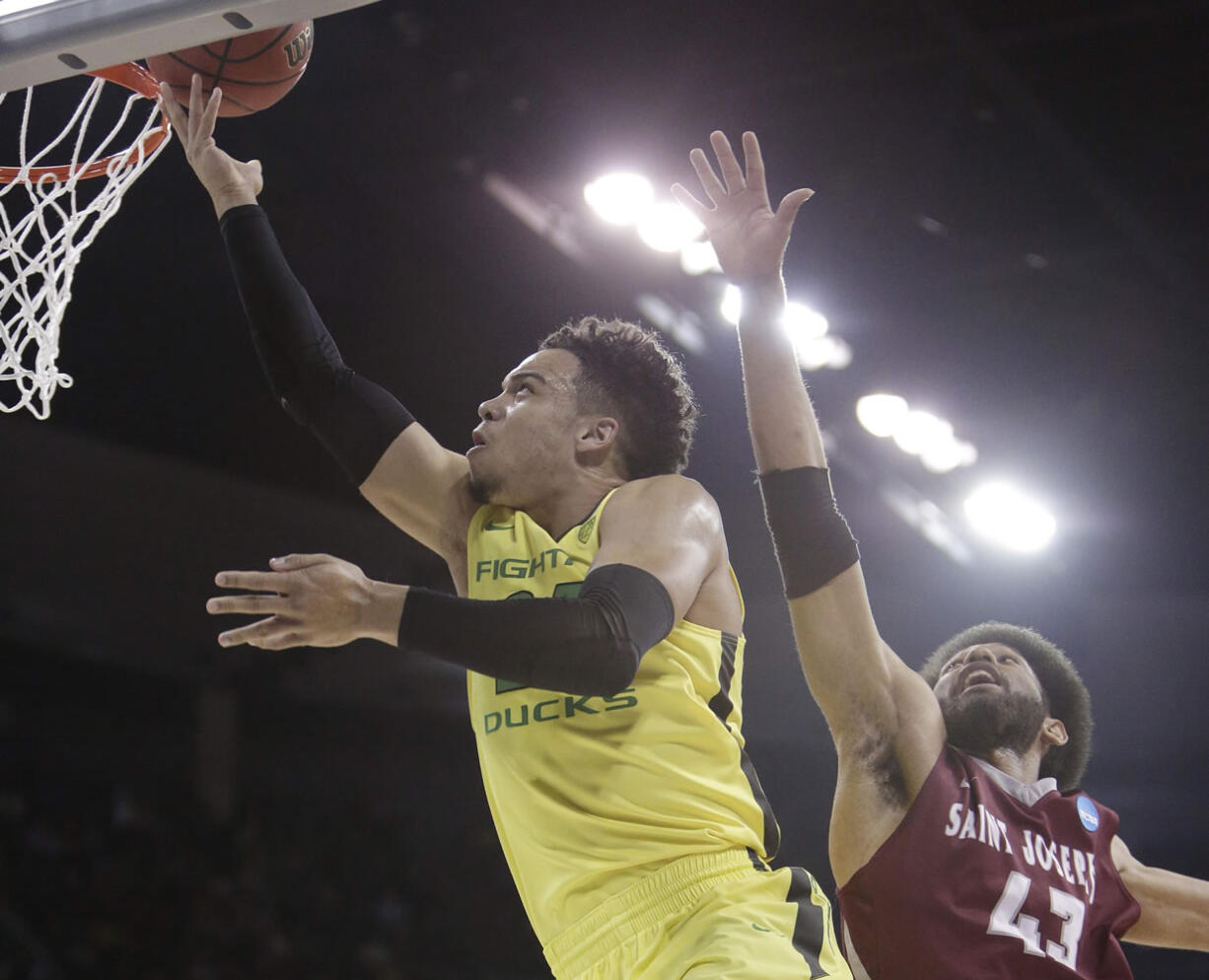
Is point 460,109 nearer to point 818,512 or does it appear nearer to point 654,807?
point 818,512

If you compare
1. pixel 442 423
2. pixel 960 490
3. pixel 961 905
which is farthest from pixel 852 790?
pixel 442 423

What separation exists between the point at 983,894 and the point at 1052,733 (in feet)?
2.27

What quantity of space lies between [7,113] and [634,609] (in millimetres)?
3067

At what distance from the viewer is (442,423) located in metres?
8.74

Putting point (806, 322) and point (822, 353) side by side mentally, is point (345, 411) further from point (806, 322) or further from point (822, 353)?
point (822, 353)

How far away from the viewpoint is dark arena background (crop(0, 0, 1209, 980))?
5398 mm

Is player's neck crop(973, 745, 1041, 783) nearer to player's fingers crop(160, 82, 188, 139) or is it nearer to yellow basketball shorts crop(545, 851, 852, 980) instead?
yellow basketball shorts crop(545, 851, 852, 980)

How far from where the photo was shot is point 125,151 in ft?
10.4

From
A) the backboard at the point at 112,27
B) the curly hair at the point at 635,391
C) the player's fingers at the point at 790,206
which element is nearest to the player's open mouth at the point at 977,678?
the curly hair at the point at 635,391

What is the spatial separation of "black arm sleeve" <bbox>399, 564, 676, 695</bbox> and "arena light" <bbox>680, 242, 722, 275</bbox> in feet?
15.3

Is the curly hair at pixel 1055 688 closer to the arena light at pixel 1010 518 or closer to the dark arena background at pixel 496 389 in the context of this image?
the dark arena background at pixel 496 389

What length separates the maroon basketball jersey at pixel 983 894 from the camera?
8.94 ft

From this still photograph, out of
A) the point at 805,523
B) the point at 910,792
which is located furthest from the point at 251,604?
the point at 910,792

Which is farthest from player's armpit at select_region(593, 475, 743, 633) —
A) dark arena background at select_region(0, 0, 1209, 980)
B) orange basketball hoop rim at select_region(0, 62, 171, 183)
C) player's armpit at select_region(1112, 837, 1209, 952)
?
dark arena background at select_region(0, 0, 1209, 980)
